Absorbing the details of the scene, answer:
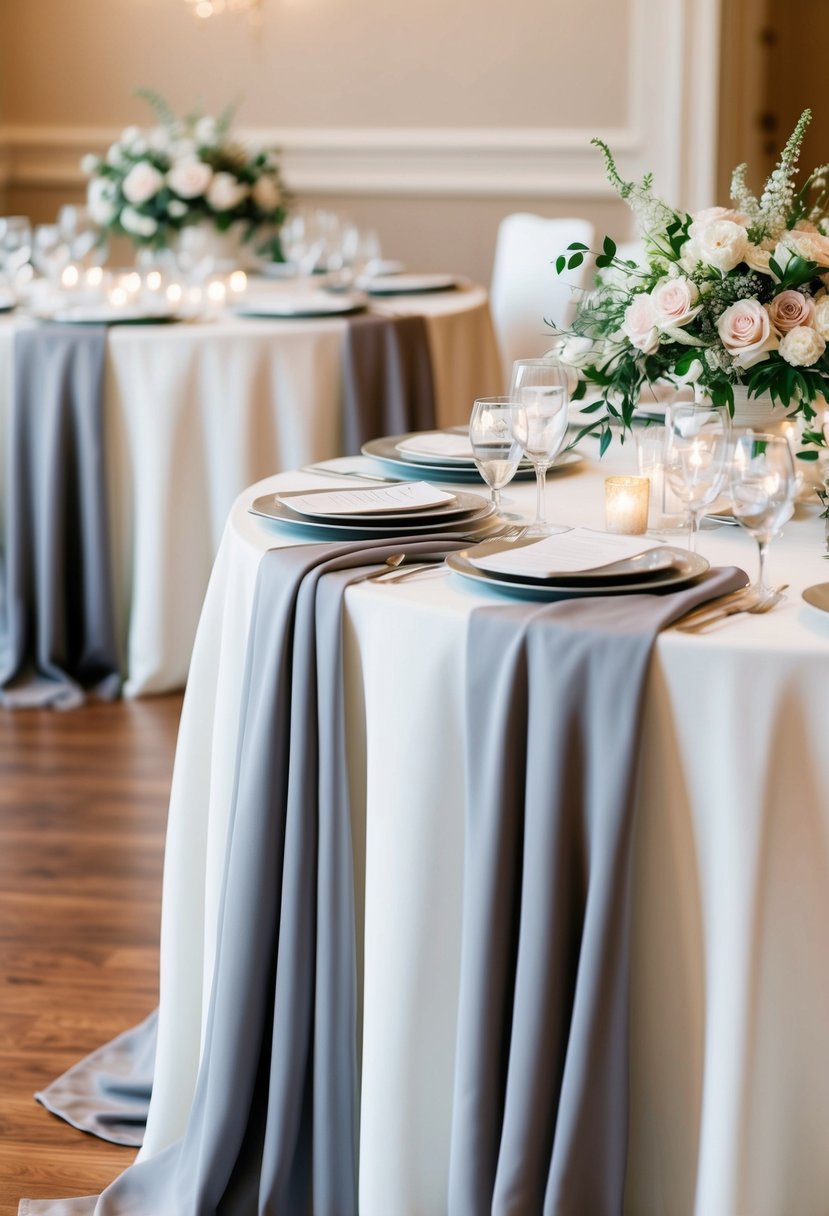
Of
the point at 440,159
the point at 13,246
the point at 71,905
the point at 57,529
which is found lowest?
the point at 71,905

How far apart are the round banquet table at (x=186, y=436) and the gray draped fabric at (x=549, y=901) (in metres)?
2.53

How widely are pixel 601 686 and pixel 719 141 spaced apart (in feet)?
17.3

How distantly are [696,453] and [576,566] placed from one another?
0.64ft

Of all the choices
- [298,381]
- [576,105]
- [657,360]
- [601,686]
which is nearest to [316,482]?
[657,360]

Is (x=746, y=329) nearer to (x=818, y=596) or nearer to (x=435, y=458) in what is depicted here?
(x=818, y=596)

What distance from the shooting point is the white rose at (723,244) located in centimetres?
180

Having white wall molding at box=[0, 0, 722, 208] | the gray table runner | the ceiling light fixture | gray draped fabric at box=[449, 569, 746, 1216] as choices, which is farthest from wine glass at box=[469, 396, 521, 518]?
the ceiling light fixture

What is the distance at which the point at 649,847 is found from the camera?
1.46 m

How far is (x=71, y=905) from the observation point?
2.85 m

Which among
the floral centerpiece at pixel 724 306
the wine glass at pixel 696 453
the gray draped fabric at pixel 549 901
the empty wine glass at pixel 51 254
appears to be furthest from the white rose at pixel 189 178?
the gray draped fabric at pixel 549 901

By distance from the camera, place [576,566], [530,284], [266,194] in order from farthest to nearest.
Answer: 1. [530,284]
2. [266,194]
3. [576,566]

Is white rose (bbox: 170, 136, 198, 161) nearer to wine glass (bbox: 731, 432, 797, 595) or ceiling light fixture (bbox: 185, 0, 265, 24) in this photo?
ceiling light fixture (bbox: 185, 0, 265, 24)

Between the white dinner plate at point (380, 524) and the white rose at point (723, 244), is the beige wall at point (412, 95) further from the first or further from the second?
the white dinner plate at point (380, 524)

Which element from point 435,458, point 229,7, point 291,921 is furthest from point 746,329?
point 229,7
